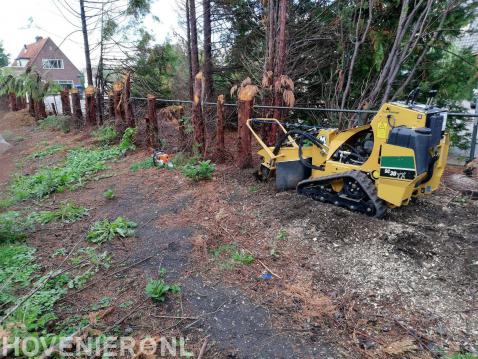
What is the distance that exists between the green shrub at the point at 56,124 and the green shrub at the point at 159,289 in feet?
36.4

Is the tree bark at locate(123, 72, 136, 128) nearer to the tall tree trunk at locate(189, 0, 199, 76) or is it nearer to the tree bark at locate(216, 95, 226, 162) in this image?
the tall tree trunk at locate(189, 0, 199, 76)

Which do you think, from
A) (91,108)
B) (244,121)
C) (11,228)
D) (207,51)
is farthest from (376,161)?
(91,108)

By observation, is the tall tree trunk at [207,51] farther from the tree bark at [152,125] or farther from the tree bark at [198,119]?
the tree bark at [198,119]

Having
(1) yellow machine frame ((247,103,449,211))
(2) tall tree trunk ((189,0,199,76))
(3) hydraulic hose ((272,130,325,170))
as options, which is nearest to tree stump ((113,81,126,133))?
(2) tall tree trunk ((189,0,199,76))

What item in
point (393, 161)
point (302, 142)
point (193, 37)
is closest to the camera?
point (393, 161)

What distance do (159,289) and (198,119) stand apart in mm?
4603

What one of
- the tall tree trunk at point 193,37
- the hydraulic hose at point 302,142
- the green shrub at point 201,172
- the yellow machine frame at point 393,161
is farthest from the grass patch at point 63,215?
the tall tree trunk at point 193,37

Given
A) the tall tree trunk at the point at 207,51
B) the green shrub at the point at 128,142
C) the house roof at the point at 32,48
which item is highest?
the house roof at the point at 32,48

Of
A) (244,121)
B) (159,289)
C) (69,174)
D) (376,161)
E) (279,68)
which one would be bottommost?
(159,289)

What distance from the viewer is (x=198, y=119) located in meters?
7.10

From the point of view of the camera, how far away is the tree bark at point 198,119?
6980 mm

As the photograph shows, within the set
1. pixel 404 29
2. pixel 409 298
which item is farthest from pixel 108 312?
pixel 404 29

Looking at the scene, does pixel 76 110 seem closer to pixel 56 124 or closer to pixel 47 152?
pixel 56 124

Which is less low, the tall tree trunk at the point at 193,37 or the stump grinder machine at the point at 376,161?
the tall tree trunk at the point at 193,37
